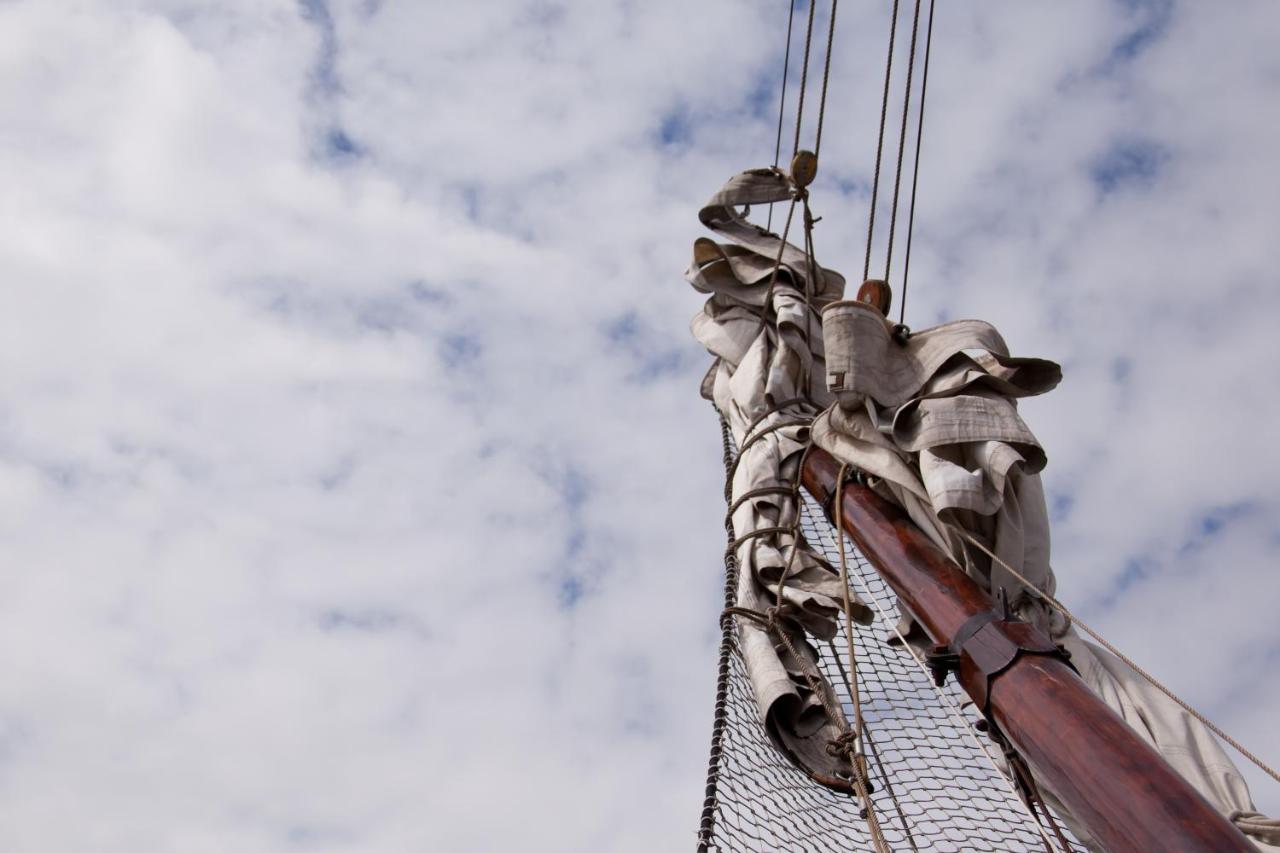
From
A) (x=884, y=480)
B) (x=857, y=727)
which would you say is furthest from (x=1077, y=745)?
(x=884, y=480)

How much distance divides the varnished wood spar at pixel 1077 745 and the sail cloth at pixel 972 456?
16 centimetres

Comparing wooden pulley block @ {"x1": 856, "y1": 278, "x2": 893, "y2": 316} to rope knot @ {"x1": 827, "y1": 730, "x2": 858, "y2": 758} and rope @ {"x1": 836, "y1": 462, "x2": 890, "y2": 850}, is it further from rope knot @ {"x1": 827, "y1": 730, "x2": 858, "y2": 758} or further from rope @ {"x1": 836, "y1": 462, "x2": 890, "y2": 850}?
rope knot @ {"x1": 827, "y1": 730, "x2": 858, "y2": 758}

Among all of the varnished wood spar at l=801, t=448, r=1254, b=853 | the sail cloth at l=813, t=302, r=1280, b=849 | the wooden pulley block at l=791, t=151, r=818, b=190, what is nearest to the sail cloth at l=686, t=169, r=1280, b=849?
the sail cloth at l=813, t=302, r=1280, b=849

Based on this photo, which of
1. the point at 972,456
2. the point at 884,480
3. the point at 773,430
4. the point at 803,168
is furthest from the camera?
the point at 803,168

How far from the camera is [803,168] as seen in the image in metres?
4.37

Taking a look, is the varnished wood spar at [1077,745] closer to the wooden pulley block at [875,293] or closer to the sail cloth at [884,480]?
the sail cloth at [884,480]

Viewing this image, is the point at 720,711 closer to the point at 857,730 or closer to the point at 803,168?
the point at 857,730

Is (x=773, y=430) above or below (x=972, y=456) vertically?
above

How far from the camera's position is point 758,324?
4.50 m

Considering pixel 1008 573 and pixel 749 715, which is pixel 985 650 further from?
pixel 749 715

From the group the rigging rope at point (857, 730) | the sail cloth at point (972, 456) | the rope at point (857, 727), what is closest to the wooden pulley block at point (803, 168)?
the sail cloth at point (972, 456)

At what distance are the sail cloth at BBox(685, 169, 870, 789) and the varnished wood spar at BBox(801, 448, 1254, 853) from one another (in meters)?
0.51

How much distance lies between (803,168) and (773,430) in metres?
1.02

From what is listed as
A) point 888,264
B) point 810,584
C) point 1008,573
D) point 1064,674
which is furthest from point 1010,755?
point 888,264
